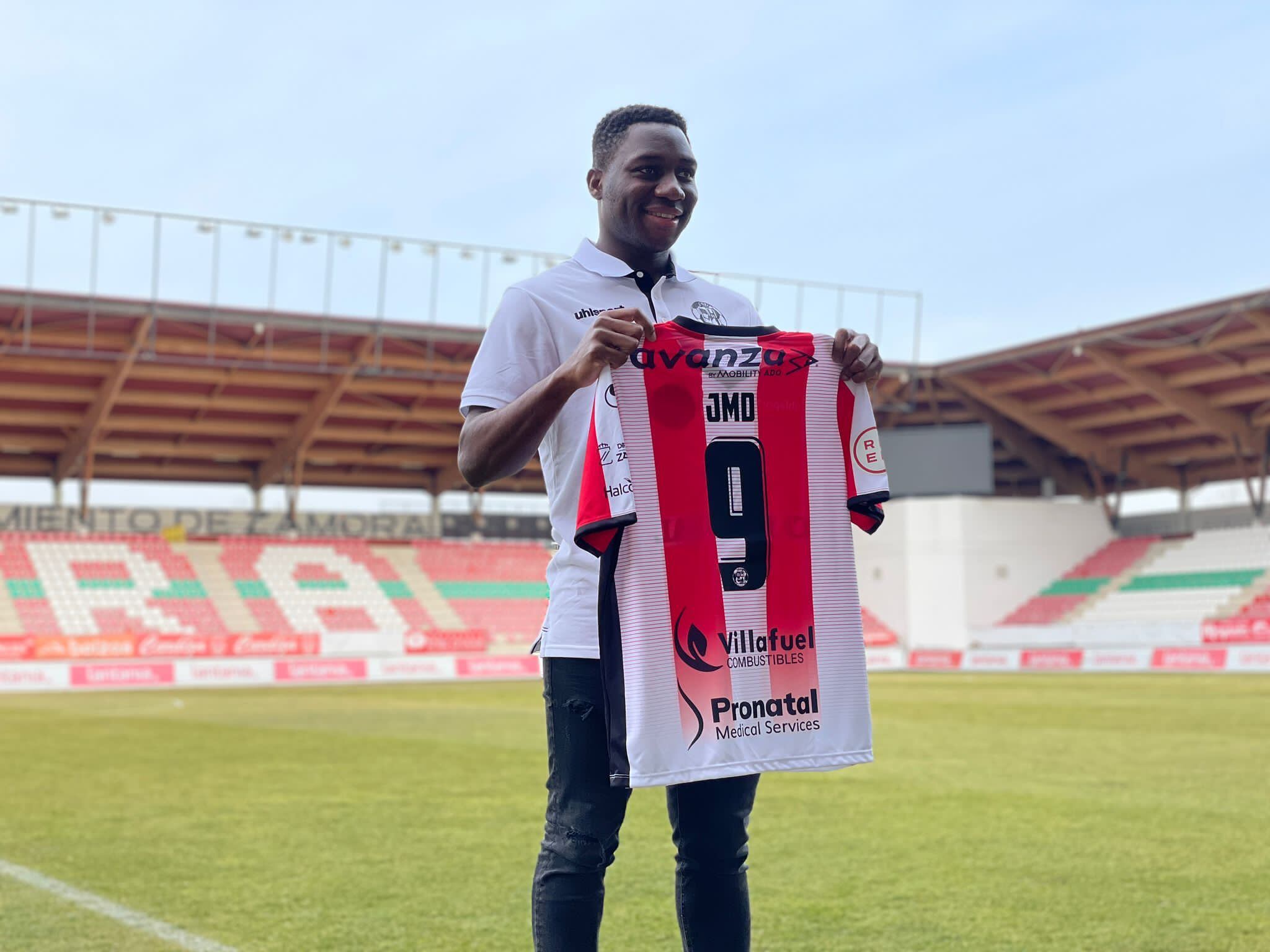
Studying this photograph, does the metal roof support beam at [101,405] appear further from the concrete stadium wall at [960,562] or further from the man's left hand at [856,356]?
the man's left hand at [856,356]

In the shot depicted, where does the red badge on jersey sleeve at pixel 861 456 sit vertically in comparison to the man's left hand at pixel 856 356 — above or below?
below

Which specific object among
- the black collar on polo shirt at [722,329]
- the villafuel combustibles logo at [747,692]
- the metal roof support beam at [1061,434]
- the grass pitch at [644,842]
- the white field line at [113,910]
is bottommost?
the grass pitch at [644,842]

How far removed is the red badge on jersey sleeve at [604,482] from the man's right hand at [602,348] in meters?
0.10

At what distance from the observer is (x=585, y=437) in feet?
8.46

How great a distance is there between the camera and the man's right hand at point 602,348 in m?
2.35

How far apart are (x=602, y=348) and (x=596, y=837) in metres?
0.91

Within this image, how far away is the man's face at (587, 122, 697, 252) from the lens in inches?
103

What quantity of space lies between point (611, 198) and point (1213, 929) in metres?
3.38

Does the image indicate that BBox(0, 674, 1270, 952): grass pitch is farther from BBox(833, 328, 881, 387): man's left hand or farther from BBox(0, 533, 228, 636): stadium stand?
BBox(0, 533, 228, 636): stadium stand

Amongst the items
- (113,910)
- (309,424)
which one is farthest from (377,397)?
(113,910)

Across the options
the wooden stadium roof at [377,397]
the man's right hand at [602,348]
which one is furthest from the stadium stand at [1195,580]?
the man's right hand at [602,348]

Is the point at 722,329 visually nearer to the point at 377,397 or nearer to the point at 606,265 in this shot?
the point at 606,265

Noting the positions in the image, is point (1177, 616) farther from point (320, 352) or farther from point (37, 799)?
point (37, 799)

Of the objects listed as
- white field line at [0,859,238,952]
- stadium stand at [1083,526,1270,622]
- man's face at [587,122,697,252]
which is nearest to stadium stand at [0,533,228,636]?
stadium stand at [1083,526,1270,622]
